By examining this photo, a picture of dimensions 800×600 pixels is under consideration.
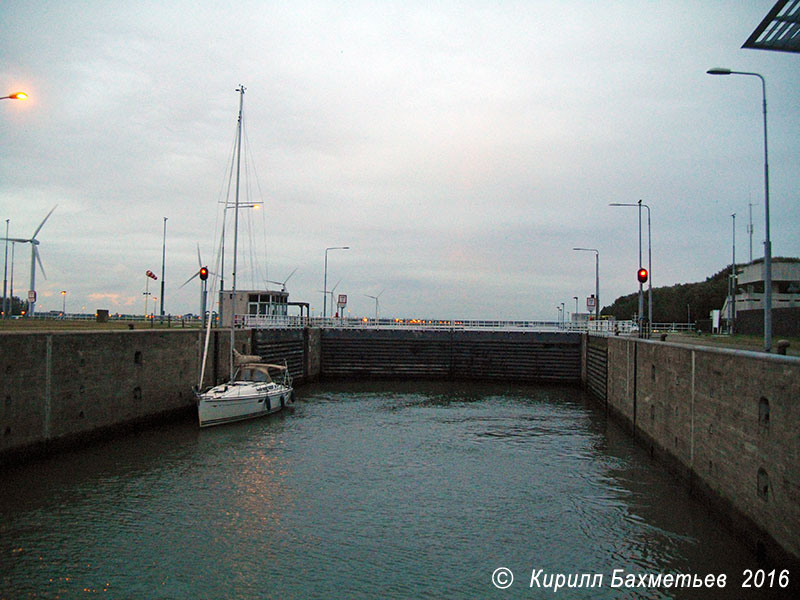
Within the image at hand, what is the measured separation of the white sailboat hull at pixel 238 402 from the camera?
29.0 metres

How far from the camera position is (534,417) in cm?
3497

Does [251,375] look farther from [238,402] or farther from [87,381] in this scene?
[87,381]

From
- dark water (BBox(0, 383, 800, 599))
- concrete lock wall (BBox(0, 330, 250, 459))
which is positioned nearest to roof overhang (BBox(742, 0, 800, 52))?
dark water (BBox(0, 383, 800, 599))

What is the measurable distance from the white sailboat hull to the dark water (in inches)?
48.6

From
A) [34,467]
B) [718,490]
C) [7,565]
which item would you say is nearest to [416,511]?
[718,490]

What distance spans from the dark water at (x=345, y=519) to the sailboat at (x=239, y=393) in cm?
137

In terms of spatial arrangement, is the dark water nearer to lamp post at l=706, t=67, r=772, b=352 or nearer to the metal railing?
lamp post at l=706, t=67, r=772, b=352

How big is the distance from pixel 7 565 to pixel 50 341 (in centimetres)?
1041

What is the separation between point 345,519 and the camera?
17125 mm

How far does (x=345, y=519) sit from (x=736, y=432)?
33.3 feet

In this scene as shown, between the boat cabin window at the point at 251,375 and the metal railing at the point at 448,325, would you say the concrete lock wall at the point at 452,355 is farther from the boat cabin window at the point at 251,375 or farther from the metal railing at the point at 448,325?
the boat cabin window at the point at 251,375

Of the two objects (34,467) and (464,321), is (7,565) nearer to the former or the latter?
(34,467)

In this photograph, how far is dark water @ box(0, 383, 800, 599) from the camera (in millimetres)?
13359

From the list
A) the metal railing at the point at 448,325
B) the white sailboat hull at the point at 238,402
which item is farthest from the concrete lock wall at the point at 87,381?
the metal railing at the point at 448,325
